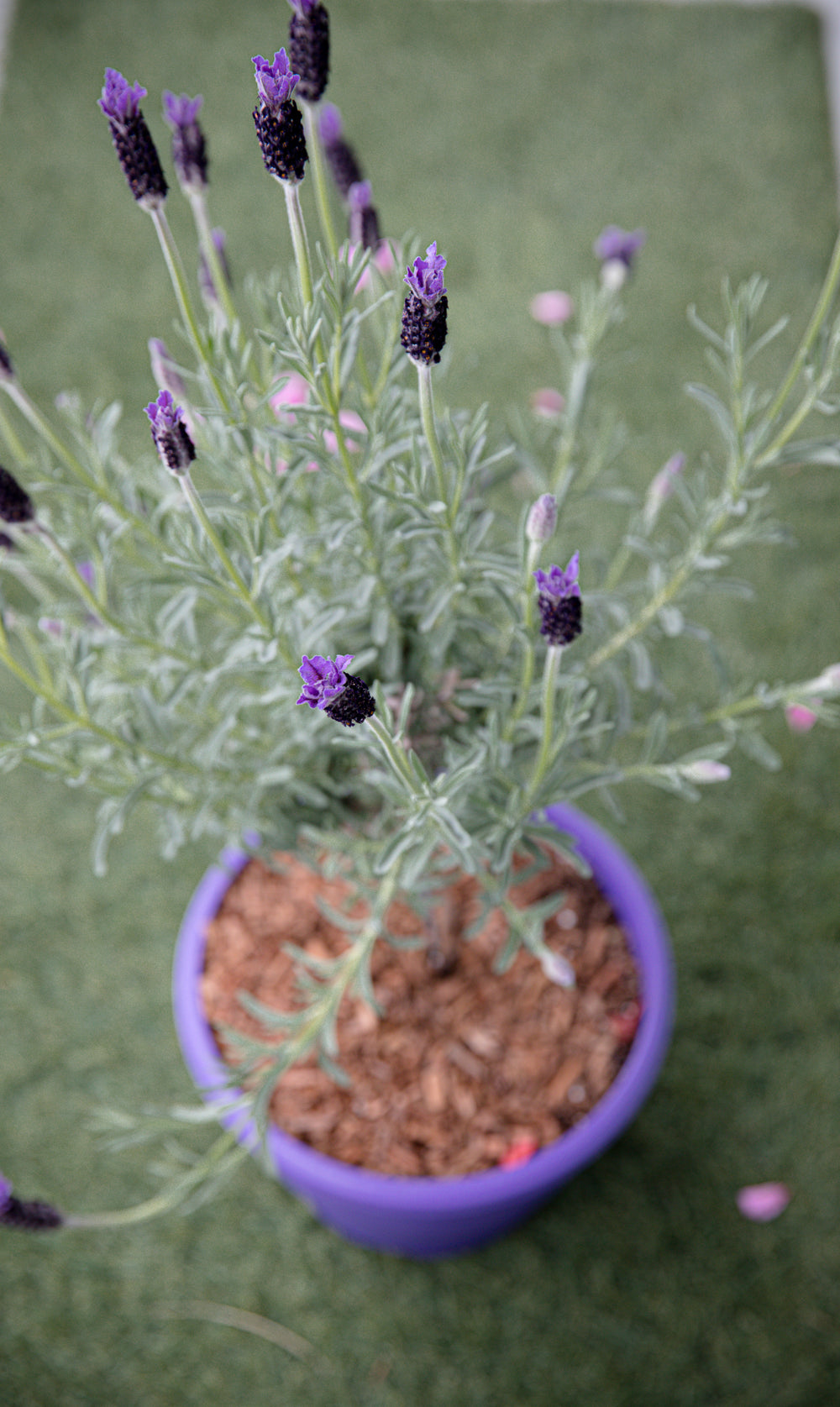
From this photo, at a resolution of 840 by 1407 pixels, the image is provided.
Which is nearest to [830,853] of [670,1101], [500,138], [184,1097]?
[670,1101]

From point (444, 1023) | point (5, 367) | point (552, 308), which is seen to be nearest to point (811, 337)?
point (5, 367)

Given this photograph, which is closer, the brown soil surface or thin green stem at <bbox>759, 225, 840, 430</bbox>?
thin green stem at <bbox>759, 225, 840, 430</bbox>

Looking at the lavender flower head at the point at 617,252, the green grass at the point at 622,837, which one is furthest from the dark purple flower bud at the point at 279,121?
the green grass at the point at 622,837

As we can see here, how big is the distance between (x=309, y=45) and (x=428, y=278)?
0.28 m

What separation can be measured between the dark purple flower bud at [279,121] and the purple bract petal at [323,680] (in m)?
0.31

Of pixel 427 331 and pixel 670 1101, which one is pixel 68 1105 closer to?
pixel 670 1101

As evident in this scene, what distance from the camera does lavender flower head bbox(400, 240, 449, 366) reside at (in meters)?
0.68

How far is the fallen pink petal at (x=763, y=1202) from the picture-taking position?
159 centimetres

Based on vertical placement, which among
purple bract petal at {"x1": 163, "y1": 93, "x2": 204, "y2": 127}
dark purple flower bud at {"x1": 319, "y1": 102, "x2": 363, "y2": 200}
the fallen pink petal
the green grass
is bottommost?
the fallen pink petal

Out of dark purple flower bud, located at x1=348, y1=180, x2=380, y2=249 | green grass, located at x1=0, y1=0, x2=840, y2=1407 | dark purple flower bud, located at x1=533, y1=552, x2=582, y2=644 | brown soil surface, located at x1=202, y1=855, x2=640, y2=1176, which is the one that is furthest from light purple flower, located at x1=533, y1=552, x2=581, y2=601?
green grass, located at x1=0, y1=0, x2=840, y2=1407

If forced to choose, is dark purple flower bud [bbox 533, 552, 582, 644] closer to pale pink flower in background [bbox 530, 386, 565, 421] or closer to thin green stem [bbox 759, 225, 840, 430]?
thin green stem [bbox 759, 225, 840, 430]

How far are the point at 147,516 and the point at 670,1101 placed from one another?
3.83ft

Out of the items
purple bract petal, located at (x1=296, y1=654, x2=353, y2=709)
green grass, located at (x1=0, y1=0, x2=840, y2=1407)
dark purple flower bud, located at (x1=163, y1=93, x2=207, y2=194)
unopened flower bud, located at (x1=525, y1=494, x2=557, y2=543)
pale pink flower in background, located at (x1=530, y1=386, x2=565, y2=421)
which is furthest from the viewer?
pale pink flower in background, located at (x1=530, y1=386, x2=565, y2=421)

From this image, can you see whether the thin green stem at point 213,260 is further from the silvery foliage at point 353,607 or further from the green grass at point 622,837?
the green grass at point 622,837
